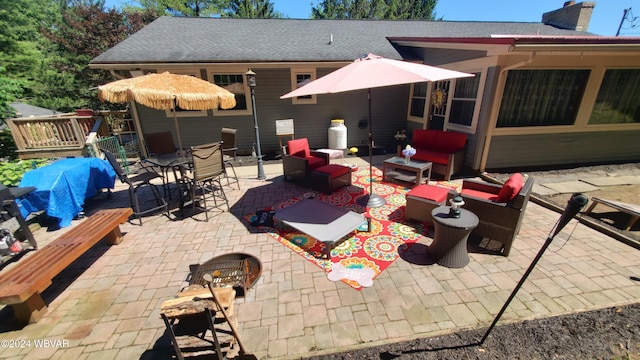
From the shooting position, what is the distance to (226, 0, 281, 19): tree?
28234mm

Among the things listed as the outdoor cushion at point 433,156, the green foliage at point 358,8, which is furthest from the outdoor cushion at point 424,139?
the green foliage at point 358,8

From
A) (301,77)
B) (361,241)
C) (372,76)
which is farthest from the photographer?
(301,77)

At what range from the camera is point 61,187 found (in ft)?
14.8

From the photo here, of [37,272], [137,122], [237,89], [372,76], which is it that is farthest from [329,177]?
[137,122]

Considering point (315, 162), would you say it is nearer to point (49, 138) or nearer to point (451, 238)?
point (451, 238)

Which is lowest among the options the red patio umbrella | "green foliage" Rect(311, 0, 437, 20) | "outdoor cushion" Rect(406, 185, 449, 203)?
"outdoor cushion" Rect(406, 185, 449, 203)

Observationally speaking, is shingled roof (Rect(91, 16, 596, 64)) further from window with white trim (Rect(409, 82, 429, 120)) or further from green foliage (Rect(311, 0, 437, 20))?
green foliage (Rect(311, 0, 437, 20))

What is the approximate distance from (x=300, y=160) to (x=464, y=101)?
4828mm

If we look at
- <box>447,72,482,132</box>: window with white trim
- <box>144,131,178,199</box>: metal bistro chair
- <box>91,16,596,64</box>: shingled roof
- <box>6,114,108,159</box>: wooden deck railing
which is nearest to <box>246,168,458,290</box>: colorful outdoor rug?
<box>447,72,482,132</box>: window with white trim

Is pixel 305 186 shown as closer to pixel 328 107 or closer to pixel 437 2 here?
pixel 328 107

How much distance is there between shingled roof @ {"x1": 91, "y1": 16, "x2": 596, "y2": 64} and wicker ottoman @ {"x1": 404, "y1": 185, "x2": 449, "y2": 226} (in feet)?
19.3

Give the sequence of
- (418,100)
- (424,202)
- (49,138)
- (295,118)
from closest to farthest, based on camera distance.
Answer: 1. (424,202)
2. (49,138)
3. (418,100)
4. (295,118)

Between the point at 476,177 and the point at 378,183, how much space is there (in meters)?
2.64

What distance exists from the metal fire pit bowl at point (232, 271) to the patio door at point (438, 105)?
6.92 meters
